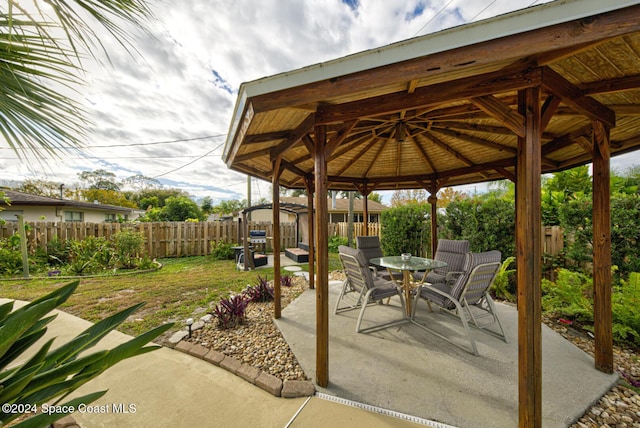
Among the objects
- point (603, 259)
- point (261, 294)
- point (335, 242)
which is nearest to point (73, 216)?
point (335, 242)

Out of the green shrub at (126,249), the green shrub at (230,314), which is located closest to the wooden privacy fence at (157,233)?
the green shrub at (126,249)

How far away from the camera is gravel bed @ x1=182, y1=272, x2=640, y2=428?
1.80 meters

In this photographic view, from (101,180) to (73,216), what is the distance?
23.7m

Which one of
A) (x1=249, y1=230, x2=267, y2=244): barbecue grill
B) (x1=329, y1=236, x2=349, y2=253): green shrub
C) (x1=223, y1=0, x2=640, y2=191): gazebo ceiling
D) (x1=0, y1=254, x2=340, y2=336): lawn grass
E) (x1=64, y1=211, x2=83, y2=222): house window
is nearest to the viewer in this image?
(x1=223, y1=0, x2=640, y2=191): gazebo ceiling

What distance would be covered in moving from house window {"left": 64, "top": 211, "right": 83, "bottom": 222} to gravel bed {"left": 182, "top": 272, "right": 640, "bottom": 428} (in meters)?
14.8

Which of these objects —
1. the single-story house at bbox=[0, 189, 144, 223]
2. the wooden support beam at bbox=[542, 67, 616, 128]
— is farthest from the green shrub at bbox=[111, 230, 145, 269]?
the wooden support beam at bbox=[542, 67, 616, 128]

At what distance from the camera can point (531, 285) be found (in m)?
1.58

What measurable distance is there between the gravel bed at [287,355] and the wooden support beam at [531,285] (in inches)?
21.3

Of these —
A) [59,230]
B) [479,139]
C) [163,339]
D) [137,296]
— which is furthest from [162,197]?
[479,139]

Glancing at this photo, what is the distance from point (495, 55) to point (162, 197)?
34.9 meters

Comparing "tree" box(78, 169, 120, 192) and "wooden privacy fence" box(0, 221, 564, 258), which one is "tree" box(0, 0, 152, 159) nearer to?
"wooden privacy fence" box(0, 221, 564, 258)

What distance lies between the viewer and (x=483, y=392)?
2027 mm

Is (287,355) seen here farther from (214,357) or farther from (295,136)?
(295,136)

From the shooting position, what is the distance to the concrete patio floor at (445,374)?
1.84m
